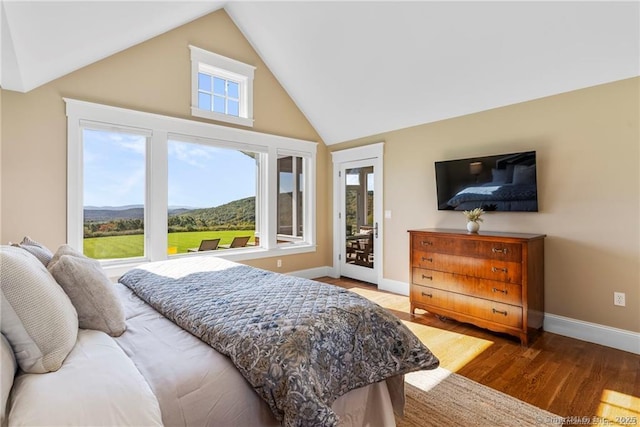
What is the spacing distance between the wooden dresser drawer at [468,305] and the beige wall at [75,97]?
7.71 feet

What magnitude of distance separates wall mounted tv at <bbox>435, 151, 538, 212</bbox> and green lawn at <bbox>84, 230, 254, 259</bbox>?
3066 millimetres

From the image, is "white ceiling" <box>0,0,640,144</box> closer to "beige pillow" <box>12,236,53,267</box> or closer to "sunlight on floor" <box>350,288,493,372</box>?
"beige pillow" <box>12,236,53,267</box>

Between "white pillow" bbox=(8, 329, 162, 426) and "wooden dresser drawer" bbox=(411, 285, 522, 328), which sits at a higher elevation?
"white pillow" bbox=(8, 329, 162, 426)

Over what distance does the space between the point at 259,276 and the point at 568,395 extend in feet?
7.18

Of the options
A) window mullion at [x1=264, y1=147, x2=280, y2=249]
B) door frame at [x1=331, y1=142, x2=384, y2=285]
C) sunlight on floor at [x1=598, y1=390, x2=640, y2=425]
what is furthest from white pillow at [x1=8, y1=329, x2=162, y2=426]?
door frame at [x1=331, y1=142, x2=384, y2=285]

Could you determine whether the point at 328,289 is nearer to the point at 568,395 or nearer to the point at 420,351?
the point at 420,351

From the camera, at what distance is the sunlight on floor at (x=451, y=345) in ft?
8.45

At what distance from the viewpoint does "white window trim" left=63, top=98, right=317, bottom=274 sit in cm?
326

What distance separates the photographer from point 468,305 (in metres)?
3.19

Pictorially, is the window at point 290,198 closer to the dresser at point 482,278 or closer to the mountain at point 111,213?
the mountain at point 111,213

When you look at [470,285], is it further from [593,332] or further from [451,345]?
[593,332]

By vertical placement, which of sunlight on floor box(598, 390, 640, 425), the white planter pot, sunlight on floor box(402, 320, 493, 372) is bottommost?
sunlight on floor box(598, 390, 640, 425)

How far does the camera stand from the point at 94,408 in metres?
0.87

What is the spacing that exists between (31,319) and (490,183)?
3.75 meters
